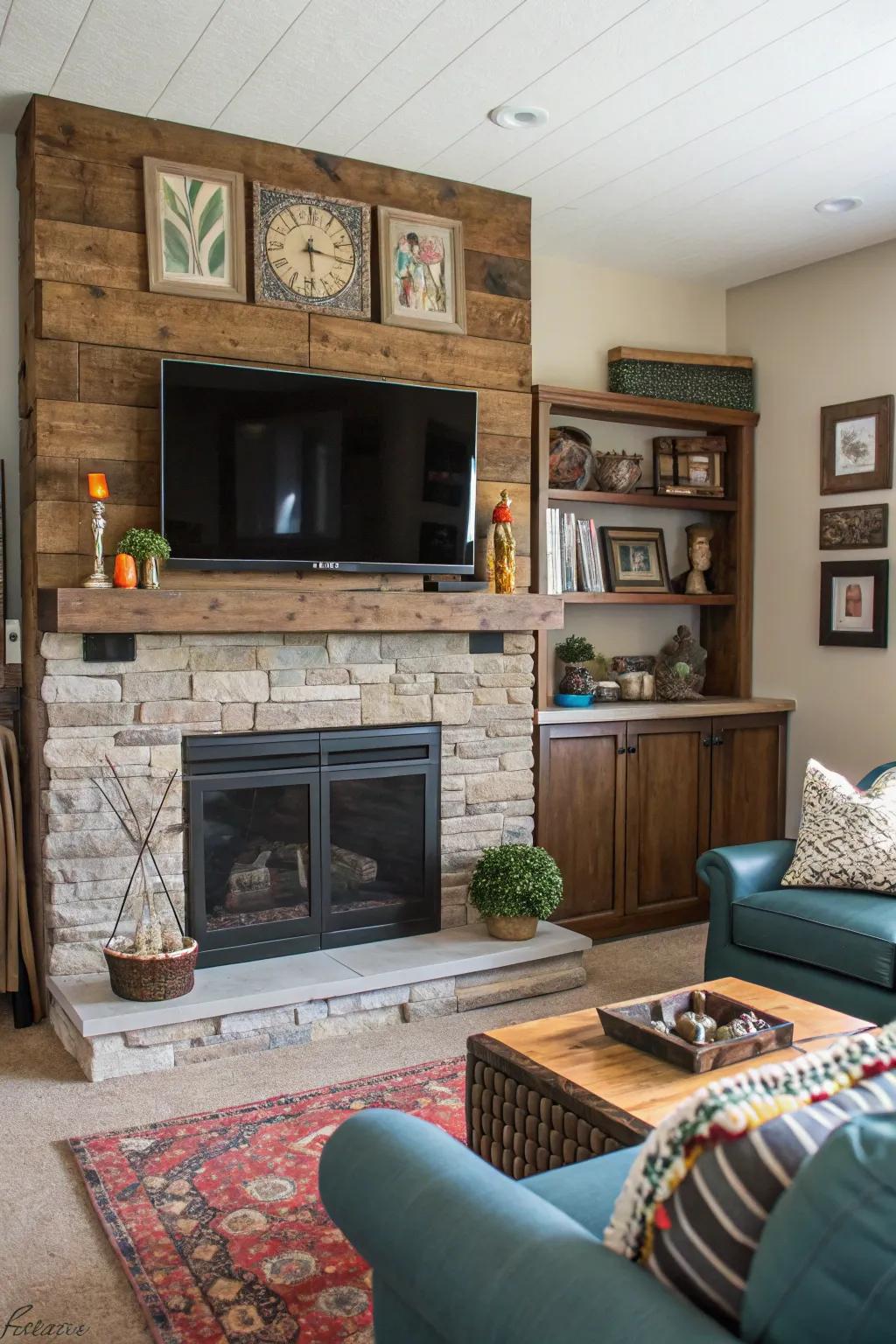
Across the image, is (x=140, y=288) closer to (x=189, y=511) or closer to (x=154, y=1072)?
(x=189, y=511)

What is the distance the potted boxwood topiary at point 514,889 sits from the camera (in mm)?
3795

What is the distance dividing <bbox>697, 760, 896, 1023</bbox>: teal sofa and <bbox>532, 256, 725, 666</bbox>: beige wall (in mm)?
1440

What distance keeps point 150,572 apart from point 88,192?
1135 mm

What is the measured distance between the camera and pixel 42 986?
3576mm

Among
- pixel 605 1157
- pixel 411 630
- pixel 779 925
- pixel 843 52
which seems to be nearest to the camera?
pixel 605 1157

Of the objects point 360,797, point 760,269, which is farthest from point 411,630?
point 760,269

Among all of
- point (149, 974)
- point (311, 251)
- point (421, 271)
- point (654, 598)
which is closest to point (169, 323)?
point (311, 251)

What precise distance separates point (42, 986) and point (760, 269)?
4.02 meters

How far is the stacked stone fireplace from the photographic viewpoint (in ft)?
10.9

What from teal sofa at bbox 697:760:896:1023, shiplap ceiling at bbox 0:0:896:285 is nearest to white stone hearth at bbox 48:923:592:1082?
teal sofa at bbox 697:760:896:1023

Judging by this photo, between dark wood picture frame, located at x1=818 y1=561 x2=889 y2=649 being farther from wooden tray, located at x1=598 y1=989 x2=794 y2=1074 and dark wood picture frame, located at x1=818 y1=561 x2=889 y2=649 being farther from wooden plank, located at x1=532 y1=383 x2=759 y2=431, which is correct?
wooden tray, located at x1=598 y1=989 x2=794 y2=1074

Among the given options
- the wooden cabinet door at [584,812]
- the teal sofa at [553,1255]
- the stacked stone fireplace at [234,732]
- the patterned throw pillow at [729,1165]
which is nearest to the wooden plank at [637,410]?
the stacked stone fireplace at [234,732]

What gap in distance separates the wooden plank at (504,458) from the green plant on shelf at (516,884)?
1.35 meters

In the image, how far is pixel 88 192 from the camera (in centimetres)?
334
